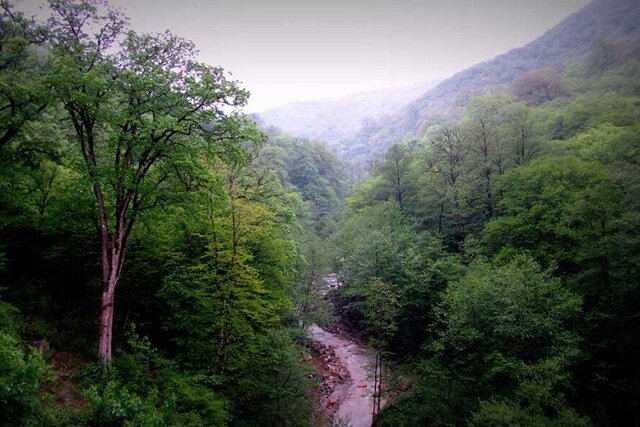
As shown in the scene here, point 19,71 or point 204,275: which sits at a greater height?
point 19,71

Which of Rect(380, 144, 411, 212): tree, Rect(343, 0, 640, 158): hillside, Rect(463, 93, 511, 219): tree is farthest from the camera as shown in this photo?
Rect(343, 0, 640, 158): hillside

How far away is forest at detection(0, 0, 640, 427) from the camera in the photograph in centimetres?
1056

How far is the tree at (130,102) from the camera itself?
33.6 feet

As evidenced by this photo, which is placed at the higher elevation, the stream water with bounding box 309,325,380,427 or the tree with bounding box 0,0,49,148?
the tree with bounding box 0,0,49,148

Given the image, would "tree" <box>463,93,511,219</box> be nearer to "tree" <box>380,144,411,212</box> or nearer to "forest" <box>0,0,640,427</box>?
"forest" <box>0,0,640,427</box>

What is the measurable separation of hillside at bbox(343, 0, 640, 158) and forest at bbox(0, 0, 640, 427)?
7295 centimetres

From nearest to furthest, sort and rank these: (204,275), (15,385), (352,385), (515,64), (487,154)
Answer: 1. (15,385)
2. (204,275)
3. (352,385)
4. (487,154)
5. (515,64)

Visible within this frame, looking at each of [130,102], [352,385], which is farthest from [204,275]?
[352,385]

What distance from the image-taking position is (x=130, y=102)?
10.6 m

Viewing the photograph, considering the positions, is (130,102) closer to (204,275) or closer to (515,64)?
(204,275)

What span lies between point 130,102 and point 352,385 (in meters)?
21.7

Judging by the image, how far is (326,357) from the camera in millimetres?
27234

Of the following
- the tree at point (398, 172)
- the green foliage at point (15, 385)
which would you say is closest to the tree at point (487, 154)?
the tree at point (398, 172)

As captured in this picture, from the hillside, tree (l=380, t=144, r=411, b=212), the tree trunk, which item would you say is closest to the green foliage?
the tree trunk
